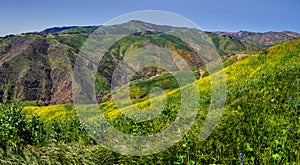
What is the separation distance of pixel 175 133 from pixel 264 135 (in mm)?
2204

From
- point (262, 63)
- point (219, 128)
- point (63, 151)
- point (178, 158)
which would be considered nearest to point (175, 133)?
point (219, 128)

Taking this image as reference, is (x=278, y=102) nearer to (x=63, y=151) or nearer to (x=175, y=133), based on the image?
(x=175, y=133)

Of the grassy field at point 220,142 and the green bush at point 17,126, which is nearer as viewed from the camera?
the grassy field at point 220,142

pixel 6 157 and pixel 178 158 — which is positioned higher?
pixel 6 157

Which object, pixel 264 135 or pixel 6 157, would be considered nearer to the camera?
pixel 6 157

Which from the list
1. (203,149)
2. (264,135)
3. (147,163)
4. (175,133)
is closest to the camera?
(147,163)

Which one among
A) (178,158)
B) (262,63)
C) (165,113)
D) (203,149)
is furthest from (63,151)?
(262,63)

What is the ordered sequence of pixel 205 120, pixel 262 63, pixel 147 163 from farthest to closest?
1. pixel 262 63
2. pixel 205 120
3. pixel 147 163

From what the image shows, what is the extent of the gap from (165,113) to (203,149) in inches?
321

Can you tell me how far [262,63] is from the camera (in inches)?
1578

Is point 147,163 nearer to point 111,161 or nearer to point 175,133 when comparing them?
point 111,161

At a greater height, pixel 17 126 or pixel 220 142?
pixel 17 126

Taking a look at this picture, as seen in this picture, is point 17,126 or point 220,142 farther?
point 17,126

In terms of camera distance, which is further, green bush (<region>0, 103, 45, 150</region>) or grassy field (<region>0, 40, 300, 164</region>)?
green bush (<region>0, 103, 45, 150</region>)
